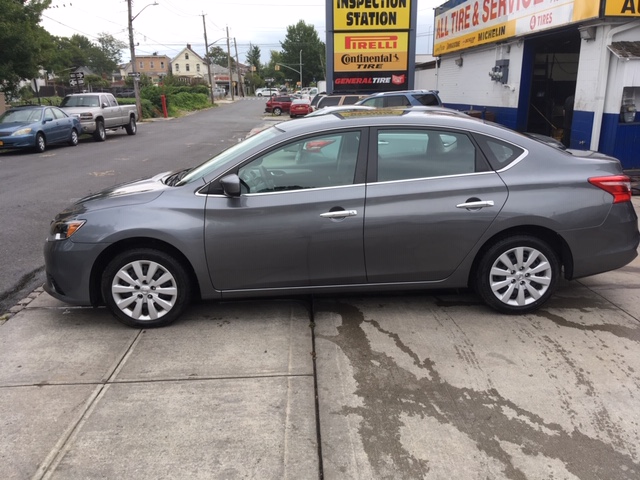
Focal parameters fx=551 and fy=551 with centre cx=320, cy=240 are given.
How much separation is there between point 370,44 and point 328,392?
16.9 meters

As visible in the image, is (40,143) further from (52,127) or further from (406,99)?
(406,99)

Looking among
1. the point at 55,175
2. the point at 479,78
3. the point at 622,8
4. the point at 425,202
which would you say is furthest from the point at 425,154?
the point at 479,78

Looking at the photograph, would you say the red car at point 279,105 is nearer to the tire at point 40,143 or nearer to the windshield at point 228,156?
the tire at point 40,143

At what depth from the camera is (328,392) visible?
348cm

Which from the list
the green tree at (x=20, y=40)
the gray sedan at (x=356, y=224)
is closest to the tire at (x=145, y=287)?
the gray sedan at (x=356, y=224)

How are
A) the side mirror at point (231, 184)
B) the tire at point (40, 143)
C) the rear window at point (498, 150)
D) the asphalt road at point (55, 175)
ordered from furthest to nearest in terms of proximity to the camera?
the tire at point (40, 143) → the asphalt road at point (55, 175) → the rear window at point (498, 150) → the side mirror at point (231, 184)

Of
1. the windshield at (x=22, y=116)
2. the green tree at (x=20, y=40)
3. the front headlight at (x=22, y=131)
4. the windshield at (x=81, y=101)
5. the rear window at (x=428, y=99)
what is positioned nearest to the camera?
the rear window at (x=428, y=99)

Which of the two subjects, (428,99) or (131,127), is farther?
(131,127)

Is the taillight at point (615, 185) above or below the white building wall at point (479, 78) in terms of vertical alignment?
below

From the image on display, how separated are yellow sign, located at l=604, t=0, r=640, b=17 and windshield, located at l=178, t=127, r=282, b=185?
318 inches

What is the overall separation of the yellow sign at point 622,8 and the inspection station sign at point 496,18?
20cm

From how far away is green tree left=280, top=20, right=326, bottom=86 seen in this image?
104 meters

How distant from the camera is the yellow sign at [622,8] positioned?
32.2ft

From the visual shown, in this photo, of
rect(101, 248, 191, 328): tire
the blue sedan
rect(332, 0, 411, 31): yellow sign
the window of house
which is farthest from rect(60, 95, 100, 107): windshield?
the window of house
